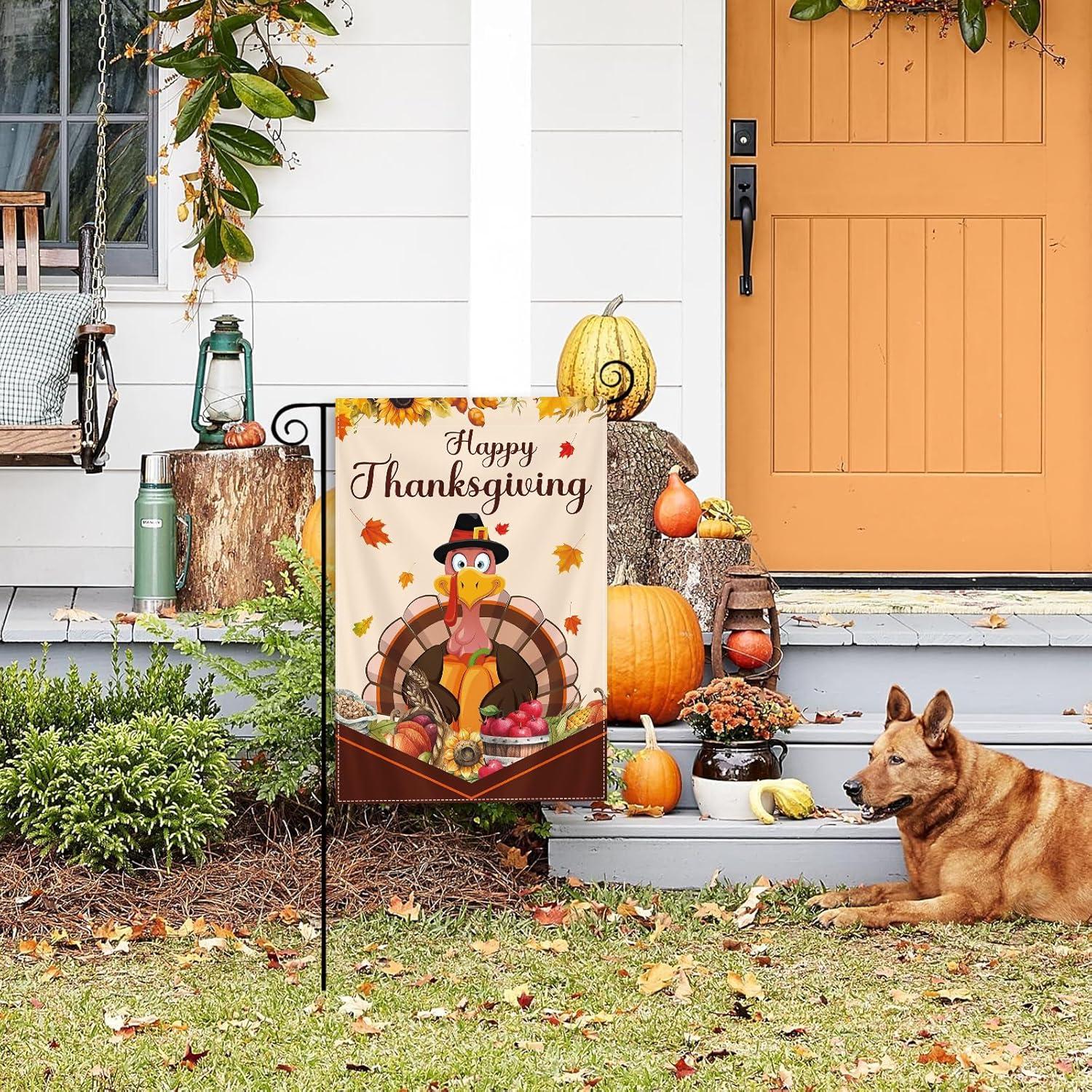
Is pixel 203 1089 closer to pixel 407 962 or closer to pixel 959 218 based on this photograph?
pixel 407 962

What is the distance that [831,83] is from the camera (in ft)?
15.9

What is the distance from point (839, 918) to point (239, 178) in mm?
2805

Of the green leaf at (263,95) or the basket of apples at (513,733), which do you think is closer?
the basket of apples at (513,733)

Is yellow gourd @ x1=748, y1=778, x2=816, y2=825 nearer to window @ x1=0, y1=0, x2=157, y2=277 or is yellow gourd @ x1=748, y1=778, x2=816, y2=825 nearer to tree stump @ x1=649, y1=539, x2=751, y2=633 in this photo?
tree stump @ x1=649, y1=539, x2=751, y2=633

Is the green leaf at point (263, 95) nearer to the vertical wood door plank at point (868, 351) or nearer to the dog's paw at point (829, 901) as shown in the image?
the vertical wood door plank at point (868, 351)

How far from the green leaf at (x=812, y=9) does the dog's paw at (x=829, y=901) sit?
2.18 metres

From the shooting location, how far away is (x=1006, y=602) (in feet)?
14.4

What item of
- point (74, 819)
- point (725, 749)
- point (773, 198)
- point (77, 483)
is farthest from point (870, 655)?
point (77, 483)

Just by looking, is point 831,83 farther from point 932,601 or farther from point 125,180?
point 125,180

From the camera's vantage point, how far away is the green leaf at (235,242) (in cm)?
459

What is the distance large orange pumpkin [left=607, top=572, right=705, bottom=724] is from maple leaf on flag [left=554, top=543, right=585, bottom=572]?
77cm

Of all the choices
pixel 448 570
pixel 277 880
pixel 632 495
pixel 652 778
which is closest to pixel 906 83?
pixel 632 495

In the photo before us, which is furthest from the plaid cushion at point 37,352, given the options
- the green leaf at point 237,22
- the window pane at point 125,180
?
the green leaf at point 237,22

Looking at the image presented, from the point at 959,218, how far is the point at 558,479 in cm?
258
